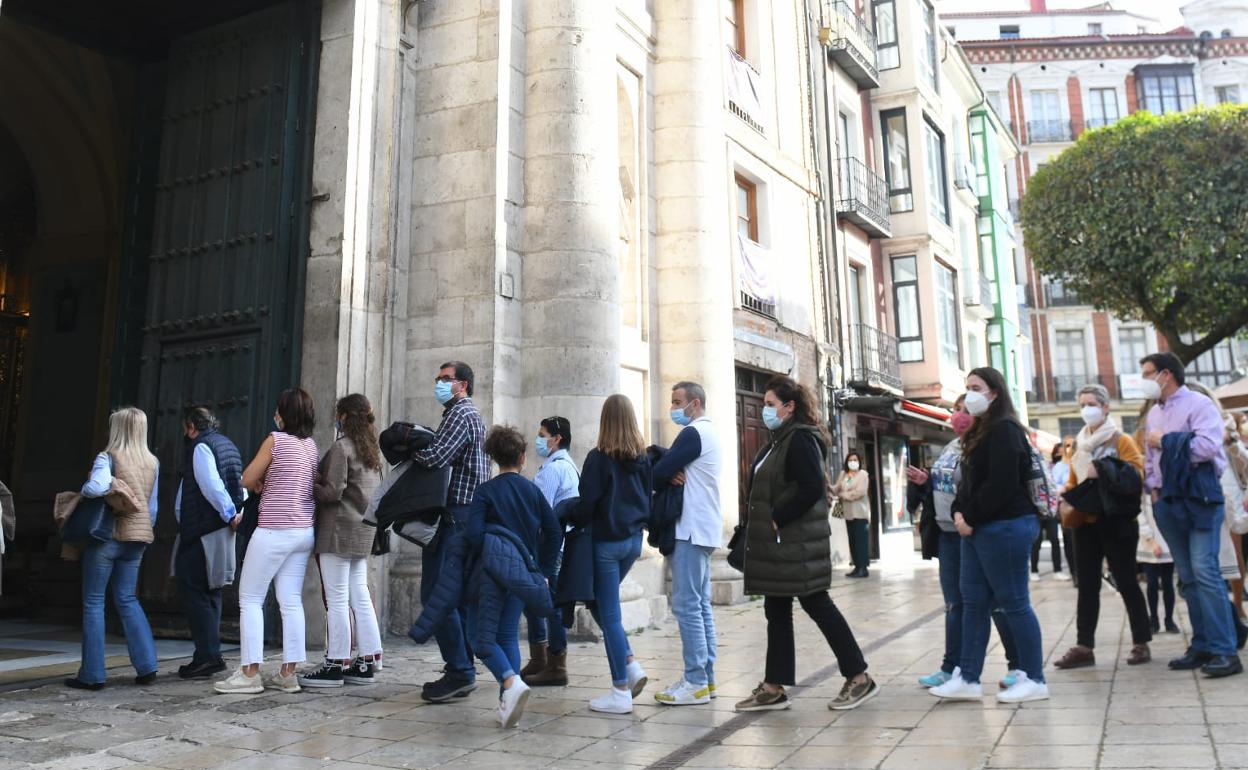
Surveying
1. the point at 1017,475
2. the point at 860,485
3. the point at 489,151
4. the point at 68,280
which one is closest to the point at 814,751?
the point at 1017,475

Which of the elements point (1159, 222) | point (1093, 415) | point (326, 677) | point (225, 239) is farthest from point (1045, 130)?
point (326, 677)

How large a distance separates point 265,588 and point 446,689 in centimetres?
124

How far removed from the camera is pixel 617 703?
532 cm

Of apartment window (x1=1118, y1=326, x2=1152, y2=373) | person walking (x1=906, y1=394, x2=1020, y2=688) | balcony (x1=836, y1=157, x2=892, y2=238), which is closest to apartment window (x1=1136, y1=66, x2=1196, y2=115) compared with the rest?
apartment window (x1=1118, y1=326, x2=1152, y2=373)

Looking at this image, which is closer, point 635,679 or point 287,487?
point 635,679

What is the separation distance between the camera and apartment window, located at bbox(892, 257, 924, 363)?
21.5 meters

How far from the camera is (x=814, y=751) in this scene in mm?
4406

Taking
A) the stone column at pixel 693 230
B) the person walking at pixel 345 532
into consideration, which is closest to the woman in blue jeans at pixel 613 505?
the person walking at pixel 345 532

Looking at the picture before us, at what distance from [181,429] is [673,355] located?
528cm

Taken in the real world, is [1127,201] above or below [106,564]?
above

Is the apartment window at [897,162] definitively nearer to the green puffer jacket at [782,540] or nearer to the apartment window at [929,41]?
the apartment window at [929,41]

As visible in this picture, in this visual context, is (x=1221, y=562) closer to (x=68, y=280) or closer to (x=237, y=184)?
(x=237, y=184)

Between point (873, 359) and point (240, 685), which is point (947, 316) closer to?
point (873, 359)

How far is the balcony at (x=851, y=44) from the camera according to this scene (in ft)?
60.4
